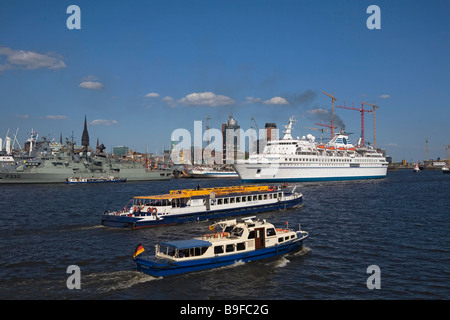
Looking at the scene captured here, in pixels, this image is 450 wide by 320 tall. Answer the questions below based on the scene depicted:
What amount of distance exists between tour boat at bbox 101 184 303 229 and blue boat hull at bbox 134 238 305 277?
16610 mm

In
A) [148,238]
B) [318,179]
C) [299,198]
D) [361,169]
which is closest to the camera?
[148,238]

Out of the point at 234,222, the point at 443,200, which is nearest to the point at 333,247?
the point at 234,222

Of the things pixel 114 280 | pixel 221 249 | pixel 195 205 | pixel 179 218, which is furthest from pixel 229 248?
pixel 195 205

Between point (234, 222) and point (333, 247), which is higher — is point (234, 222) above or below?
above

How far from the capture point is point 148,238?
34.4 metres

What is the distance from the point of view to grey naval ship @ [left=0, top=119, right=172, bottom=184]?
108812 millimetres

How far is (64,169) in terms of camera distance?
11506cm

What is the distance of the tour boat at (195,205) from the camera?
3950cm

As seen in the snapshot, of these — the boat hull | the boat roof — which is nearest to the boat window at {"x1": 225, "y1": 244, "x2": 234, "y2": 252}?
the boat roof

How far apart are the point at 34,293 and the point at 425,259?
1078 inches

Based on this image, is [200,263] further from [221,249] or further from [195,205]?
[195,205]

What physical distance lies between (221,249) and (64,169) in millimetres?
103900

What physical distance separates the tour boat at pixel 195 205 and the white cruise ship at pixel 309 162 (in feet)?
162
